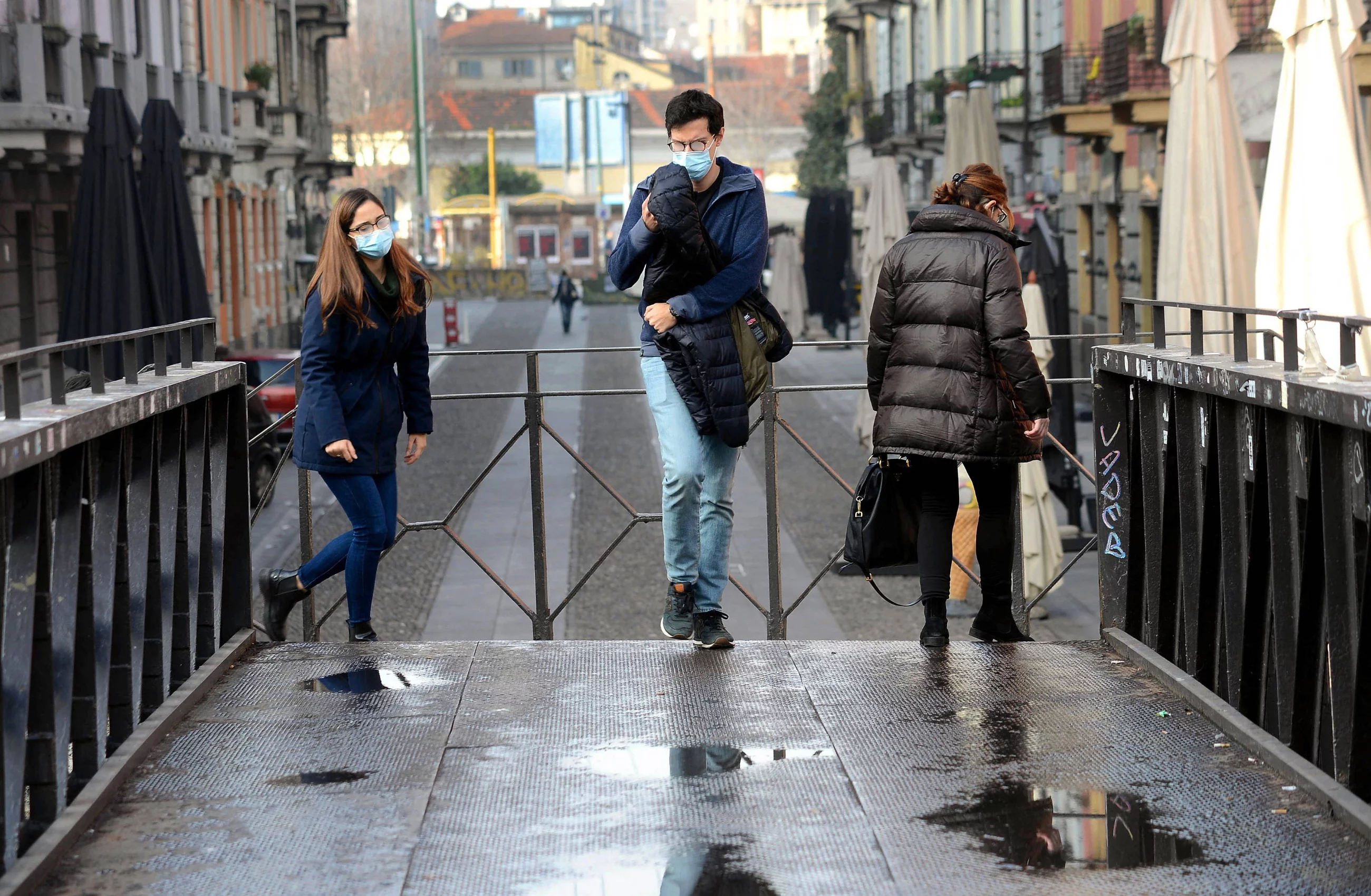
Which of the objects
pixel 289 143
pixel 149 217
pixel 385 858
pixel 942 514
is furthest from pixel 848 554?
pixel 289 143

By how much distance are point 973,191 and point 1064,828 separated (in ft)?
7.51

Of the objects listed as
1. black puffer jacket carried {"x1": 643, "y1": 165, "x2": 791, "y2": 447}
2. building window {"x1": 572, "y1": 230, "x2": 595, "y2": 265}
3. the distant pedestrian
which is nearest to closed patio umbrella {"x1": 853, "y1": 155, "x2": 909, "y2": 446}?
black puffer jacket carried {"x1": 643, "y1": 165, "x2": 791, "y2": 447}

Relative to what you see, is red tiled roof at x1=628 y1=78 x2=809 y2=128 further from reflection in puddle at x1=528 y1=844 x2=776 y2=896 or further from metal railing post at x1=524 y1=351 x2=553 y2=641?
reflection in puddle at x1=528 y1=844 x2=776 y2=896

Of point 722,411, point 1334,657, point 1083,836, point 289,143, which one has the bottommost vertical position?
point 1083,836

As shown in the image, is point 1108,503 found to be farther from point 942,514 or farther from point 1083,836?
point 1083,836

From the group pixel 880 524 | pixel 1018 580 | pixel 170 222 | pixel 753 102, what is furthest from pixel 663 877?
pixel 753 102

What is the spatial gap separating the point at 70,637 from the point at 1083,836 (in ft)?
7.09

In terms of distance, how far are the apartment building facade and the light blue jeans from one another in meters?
14.0

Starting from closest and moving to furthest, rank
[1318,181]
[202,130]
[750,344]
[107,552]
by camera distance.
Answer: [107,552] → [750,344] → [1318,181] → [202,130]

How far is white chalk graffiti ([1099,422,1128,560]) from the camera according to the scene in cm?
553

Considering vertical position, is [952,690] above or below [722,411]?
below

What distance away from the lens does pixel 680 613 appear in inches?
223

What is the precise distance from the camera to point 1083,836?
3756 mm

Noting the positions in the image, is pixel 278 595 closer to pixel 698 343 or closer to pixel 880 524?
pixel 698 343
